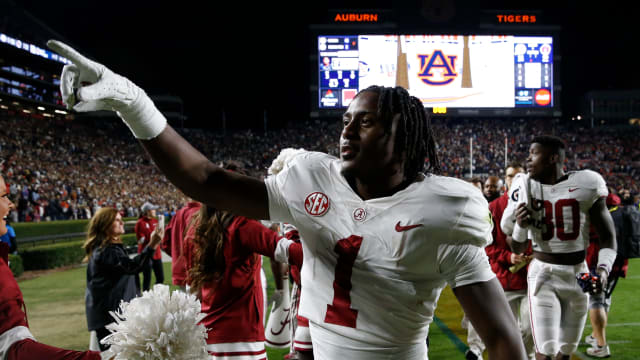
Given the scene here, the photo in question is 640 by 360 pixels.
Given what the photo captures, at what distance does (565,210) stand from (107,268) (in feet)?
12.7

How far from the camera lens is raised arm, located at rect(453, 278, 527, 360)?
153 centimetres

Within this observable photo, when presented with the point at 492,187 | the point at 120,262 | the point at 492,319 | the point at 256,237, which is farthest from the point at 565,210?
the point at 120,262

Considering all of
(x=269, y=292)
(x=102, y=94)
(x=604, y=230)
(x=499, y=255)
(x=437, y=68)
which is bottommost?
(x=269, y=292)

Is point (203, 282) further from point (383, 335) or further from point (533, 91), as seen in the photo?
point (533, 91)

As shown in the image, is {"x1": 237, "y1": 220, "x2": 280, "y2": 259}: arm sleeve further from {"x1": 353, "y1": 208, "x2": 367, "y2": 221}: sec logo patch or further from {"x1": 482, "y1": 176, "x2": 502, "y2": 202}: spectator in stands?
{"x1": 482, "y1": 176, "x2": 502, "y2": 202}: spectator in stands

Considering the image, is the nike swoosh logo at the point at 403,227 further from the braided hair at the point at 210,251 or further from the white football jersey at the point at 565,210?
the white football jersey at the point at 565,210

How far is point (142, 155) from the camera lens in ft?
117

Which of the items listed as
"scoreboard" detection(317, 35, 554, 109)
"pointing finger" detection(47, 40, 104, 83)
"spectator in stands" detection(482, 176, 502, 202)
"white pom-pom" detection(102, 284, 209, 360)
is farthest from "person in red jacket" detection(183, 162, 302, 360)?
"scoreboard" detection(317, 35, 554, 109)

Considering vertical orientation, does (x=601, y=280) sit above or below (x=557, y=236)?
below

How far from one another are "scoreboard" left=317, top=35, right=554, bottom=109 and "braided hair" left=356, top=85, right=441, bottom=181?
2013 cm

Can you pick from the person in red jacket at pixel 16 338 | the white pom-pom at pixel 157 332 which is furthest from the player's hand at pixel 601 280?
the person in red jacket at pixel 16 338

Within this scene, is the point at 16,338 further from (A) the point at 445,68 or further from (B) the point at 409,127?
(A) the point at 445,68

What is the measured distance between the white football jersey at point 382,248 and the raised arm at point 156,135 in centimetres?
11

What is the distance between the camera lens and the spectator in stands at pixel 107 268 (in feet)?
14.1
